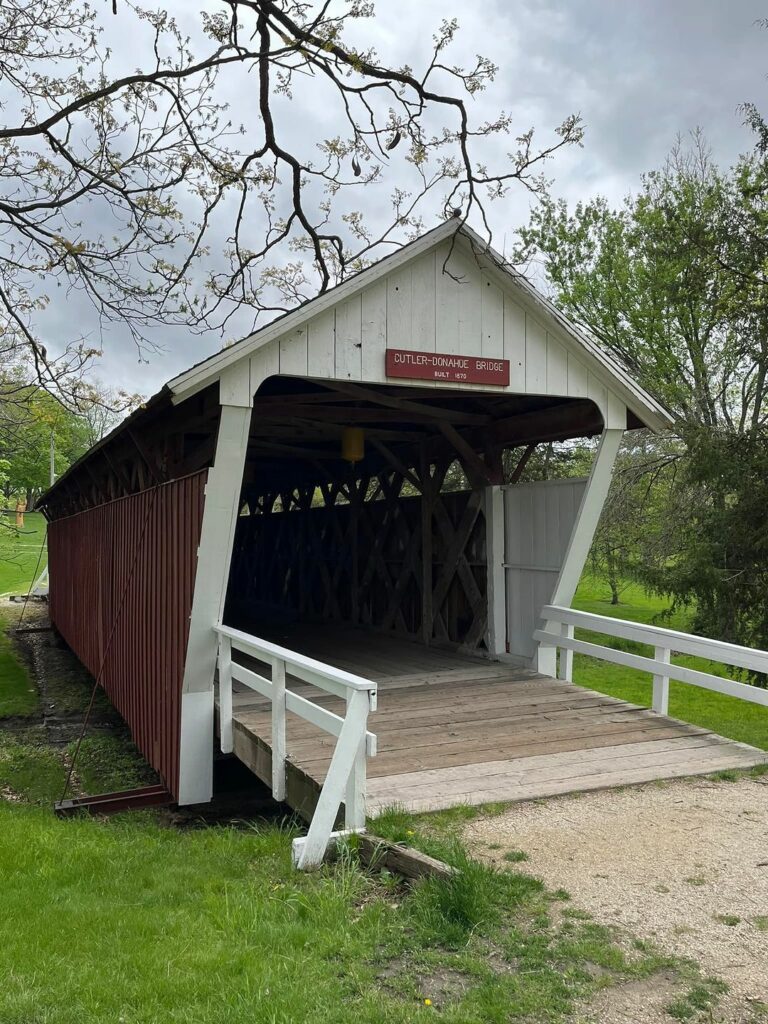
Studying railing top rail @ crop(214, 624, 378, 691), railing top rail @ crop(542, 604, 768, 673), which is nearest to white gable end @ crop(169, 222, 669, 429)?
railing top rail @ crop(542, 604, 768, 673)

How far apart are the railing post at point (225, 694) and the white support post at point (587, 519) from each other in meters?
2.97

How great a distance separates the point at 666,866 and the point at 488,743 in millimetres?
2029

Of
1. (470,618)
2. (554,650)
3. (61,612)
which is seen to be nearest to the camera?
(554,650)

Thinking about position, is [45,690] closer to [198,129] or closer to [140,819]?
[140,819]

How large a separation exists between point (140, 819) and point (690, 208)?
18444 millimetres

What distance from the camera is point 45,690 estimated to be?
13.7m

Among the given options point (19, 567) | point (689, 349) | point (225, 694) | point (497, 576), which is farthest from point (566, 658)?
point (19, 567)

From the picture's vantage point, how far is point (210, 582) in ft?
21.8

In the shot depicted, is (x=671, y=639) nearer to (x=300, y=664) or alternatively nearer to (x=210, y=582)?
(x=300, y=664)

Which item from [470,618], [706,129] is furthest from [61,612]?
[706,129]

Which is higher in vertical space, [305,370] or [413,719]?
[305,370]

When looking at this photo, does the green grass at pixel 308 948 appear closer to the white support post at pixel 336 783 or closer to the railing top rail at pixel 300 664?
the white support post at pixel 336 783

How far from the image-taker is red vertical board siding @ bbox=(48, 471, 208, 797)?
7055 mm

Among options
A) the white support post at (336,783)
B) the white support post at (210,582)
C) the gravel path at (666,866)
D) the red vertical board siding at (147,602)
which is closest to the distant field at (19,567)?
the red vertical board siding at (147,602)
